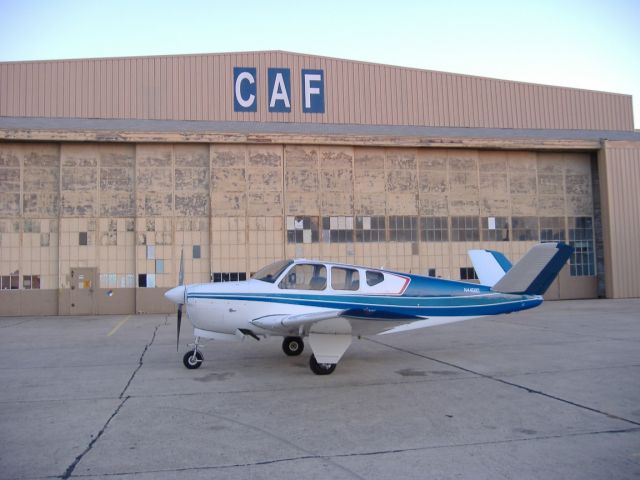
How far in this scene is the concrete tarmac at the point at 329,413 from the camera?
4.58 m

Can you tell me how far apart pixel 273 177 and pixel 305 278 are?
1289cm

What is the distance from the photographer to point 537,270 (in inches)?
414

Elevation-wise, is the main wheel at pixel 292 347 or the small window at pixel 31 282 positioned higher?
the small window at pixel 31 282

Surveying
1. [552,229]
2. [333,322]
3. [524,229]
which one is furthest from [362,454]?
[552,229]

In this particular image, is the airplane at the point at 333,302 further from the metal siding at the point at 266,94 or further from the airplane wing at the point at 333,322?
the metal siding at the point at 266,94

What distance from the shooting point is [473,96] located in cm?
2442

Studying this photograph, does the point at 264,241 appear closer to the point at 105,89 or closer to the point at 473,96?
the point at 105,89

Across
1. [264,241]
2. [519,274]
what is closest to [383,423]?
[519,274]

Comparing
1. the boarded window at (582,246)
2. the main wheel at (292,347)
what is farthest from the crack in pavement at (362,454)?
the boarded window at (582,246)

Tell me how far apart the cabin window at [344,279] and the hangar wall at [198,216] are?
11.8 m

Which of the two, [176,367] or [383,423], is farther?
[176,367]

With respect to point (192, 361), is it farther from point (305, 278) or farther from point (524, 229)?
point (524, 229)

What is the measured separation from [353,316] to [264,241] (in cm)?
1384

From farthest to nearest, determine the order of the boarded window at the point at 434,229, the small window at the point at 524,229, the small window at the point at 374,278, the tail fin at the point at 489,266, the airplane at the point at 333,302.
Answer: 1. the small window at the point at 524,229
2. the boarded window at the point at 434,229
3. the tail fin at the point at 489,266
4. the small window at the point at 374,278
5. the airplane at the point at 333,302
